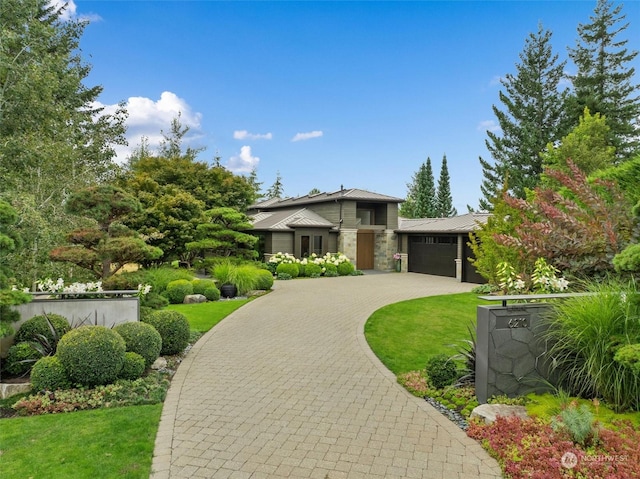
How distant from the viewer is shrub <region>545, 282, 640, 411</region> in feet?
14.8

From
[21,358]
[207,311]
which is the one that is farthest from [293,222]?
[21,358]

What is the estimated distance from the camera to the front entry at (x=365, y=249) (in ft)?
84.8

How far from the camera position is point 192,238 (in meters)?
19.9

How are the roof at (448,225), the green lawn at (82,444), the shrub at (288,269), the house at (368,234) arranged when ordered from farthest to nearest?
the house at (368,234), the shrub at (288,269), the roof at (448,225), the green lawn at (82,444)

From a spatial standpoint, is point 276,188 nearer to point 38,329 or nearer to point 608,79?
point 608,79

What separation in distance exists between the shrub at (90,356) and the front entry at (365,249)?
2076 centimetres

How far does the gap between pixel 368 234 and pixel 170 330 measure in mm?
19765

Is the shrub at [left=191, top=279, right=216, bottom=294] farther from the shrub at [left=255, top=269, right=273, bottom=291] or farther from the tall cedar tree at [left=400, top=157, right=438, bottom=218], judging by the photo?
the tall cedar tree at [left=400, top=157, right=438, bottom=218]

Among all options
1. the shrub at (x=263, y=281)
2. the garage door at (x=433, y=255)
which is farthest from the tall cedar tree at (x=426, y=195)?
the shrub at (x=263, y=281)

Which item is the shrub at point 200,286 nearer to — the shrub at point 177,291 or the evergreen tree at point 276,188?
the shrub at point 177,291

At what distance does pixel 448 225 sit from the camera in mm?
22484

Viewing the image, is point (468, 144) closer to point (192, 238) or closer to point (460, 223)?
point (460, 223)

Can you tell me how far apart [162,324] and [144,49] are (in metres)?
10.3

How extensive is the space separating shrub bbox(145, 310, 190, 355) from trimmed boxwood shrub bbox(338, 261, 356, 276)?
15.4 meters
